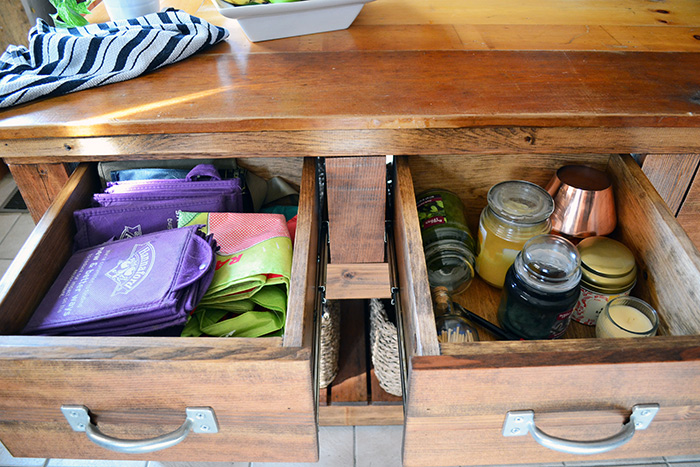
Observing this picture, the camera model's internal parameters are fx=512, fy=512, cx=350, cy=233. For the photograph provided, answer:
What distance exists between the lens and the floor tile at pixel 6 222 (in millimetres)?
1586

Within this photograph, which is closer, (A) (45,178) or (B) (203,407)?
(B) (203,407)

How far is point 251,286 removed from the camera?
0.67 m

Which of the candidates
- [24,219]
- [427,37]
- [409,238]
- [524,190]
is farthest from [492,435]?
[24,219]

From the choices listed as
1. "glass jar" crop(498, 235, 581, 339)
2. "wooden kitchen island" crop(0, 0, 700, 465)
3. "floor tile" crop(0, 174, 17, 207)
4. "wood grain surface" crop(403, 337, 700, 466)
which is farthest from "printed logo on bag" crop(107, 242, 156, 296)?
"floor tile" crop(0, 174, 17, 207)

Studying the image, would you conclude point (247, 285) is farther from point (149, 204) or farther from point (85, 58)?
point (85, 58)

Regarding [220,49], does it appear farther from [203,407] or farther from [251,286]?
[203,407]

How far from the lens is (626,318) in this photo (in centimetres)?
67

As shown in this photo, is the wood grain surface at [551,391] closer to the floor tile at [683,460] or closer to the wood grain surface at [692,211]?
the wood grain surface at [692,211]

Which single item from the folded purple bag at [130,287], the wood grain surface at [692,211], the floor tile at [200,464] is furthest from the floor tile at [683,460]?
the folded purple bag at [130,287]

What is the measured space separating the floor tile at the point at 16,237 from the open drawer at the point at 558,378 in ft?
4.37

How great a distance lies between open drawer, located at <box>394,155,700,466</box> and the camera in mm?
503

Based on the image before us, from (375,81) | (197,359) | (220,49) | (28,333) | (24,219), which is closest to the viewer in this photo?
(197,359)

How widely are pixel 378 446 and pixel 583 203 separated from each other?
61 cm

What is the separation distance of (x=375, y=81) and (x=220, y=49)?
0.95 feet
